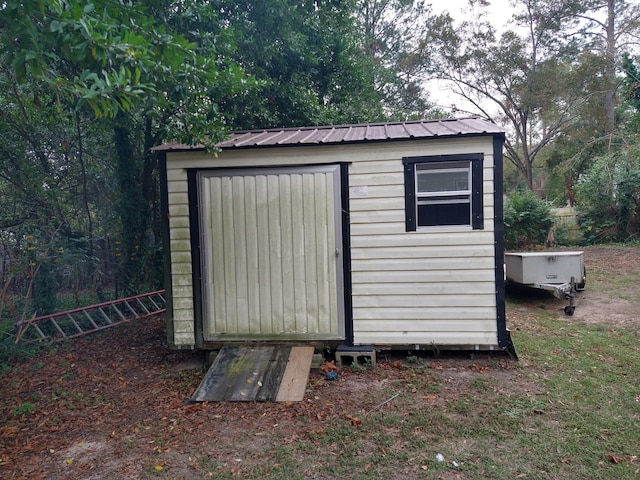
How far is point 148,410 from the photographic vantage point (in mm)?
3553

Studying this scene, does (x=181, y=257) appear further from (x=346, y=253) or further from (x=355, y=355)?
(x=355, y=355)

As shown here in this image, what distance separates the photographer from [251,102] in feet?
25.1

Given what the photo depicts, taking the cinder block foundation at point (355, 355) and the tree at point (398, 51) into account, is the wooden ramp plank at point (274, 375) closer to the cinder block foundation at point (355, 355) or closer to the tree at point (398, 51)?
the cinder block foundation at point (355, 355)

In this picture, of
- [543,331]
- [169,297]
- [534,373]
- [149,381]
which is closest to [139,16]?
[169,297]

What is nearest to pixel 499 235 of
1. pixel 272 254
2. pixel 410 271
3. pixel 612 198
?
pixel 410 271

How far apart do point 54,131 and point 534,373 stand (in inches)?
294

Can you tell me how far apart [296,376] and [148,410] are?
1.25 meters

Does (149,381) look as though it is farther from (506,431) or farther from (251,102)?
(251,102)

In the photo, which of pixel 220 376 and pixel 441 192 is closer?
pixel 220 376

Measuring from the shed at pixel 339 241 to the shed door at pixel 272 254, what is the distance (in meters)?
0.01

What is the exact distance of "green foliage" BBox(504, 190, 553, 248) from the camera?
507 inches

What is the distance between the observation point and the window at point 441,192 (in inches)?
165

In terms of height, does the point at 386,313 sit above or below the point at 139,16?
below

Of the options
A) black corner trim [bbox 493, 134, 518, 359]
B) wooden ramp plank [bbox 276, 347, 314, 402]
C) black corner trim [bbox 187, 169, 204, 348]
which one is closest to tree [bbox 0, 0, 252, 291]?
black corner trim [bbox 187, 169, 204, 348]
